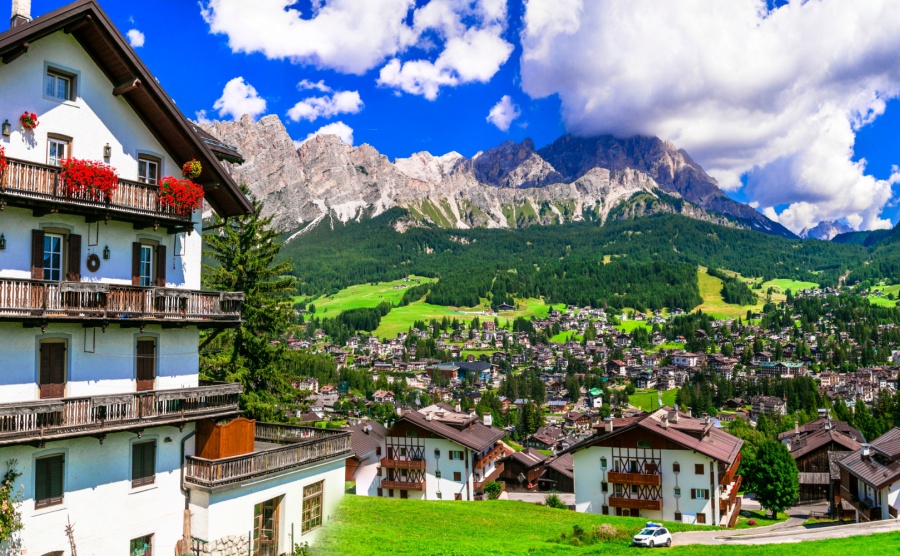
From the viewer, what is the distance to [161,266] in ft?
67.2

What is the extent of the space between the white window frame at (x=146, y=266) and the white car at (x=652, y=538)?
1195 inches

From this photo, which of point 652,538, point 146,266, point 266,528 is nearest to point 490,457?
point 652,538

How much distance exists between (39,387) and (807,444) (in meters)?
103

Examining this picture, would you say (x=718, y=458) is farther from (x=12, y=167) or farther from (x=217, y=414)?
(x=12, y=167)

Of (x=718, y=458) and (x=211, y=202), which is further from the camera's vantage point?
(x=718, y=458)

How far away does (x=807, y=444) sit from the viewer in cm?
9650

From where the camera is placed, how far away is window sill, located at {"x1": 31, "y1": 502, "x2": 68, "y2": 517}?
16.2m

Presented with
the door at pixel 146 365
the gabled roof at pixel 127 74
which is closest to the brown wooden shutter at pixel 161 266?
the door at pixel 146 365

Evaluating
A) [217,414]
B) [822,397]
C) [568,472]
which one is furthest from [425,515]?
[822,397]

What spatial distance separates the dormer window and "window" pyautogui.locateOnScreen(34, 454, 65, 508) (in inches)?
377

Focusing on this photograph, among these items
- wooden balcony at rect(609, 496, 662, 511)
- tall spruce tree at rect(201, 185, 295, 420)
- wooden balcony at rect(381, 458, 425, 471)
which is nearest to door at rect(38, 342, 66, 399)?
tall spruce tree at rect(201, 185, 295, 420)

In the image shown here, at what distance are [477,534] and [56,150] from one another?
91.4ft

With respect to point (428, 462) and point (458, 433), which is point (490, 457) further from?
point (428, 462)

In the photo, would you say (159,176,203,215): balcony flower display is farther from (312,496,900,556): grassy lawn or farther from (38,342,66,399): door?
(312,496,900,556): grassy lawn
